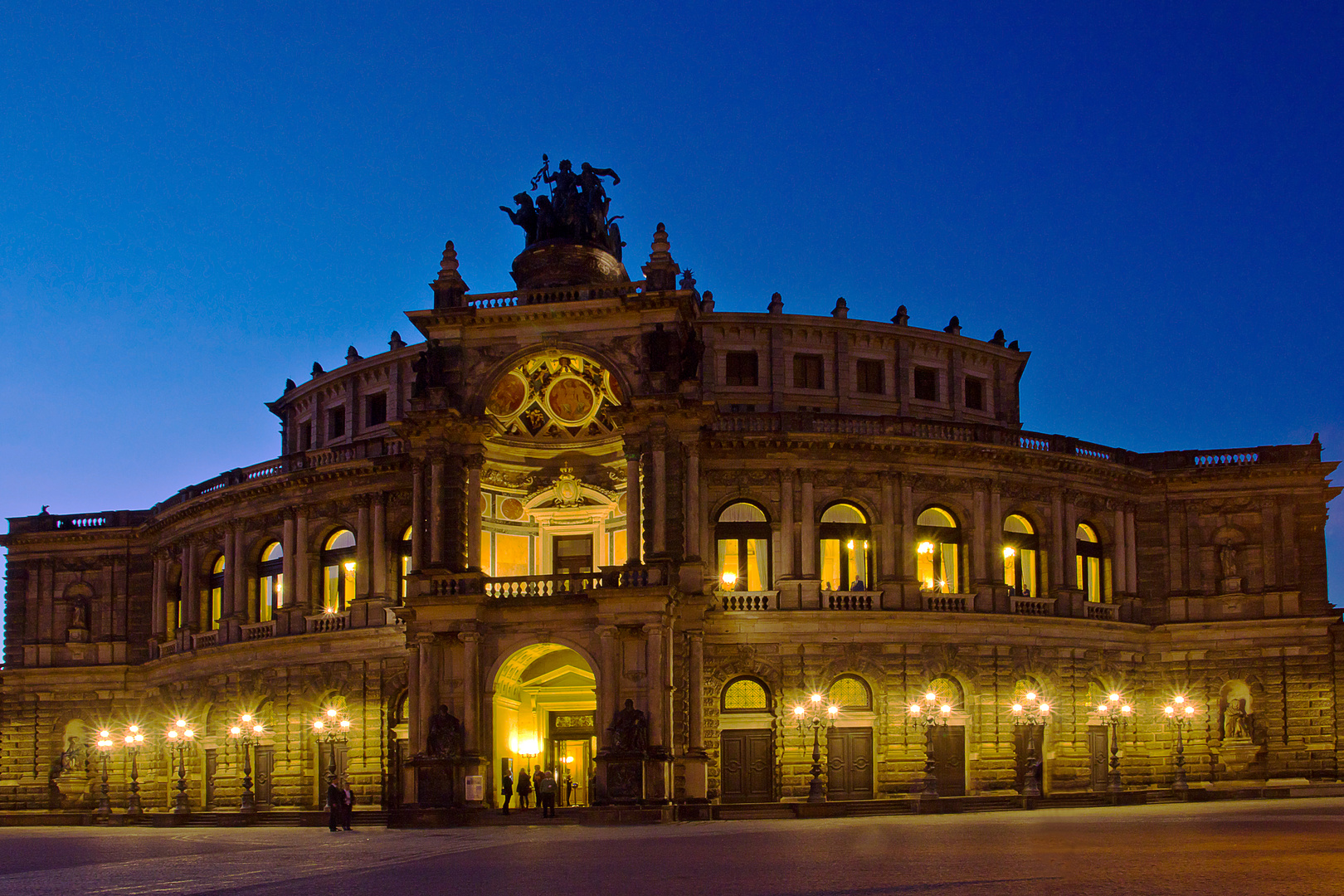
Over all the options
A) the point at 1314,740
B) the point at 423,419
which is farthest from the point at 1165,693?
the point at 423,419

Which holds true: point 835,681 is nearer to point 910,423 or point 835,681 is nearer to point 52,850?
point 910,423

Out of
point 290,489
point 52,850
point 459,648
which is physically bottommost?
point 52,850

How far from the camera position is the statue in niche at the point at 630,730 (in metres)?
46.8

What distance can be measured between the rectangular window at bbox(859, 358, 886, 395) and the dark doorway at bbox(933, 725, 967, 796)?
1430cm

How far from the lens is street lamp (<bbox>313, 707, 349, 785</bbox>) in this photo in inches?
2317

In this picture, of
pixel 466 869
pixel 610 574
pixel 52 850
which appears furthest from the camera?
pixel 610 574

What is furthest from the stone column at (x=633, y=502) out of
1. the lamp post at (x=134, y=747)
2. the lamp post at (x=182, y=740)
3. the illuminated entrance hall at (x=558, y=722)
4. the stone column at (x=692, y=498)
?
the lamp post at (x=134, y=747)

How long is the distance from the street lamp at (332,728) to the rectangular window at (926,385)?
86.8 ft

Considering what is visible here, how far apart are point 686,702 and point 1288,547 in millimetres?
26539

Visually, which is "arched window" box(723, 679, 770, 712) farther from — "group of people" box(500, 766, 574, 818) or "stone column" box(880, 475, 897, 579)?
"group of people" box(500, 766, 574, 818)

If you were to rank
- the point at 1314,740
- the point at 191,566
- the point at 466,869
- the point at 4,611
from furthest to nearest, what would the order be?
1. the point at 4,611
2. the point at 191,566
3. the point at 1314,740
4. the point at 466,869

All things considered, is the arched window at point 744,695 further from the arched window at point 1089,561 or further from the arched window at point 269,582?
the arched window at point 269,582

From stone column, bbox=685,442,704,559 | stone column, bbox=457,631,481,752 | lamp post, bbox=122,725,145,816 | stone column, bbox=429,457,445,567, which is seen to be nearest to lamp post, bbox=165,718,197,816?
lamp post, bbox=122,725,145,816

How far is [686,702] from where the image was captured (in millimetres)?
50969
